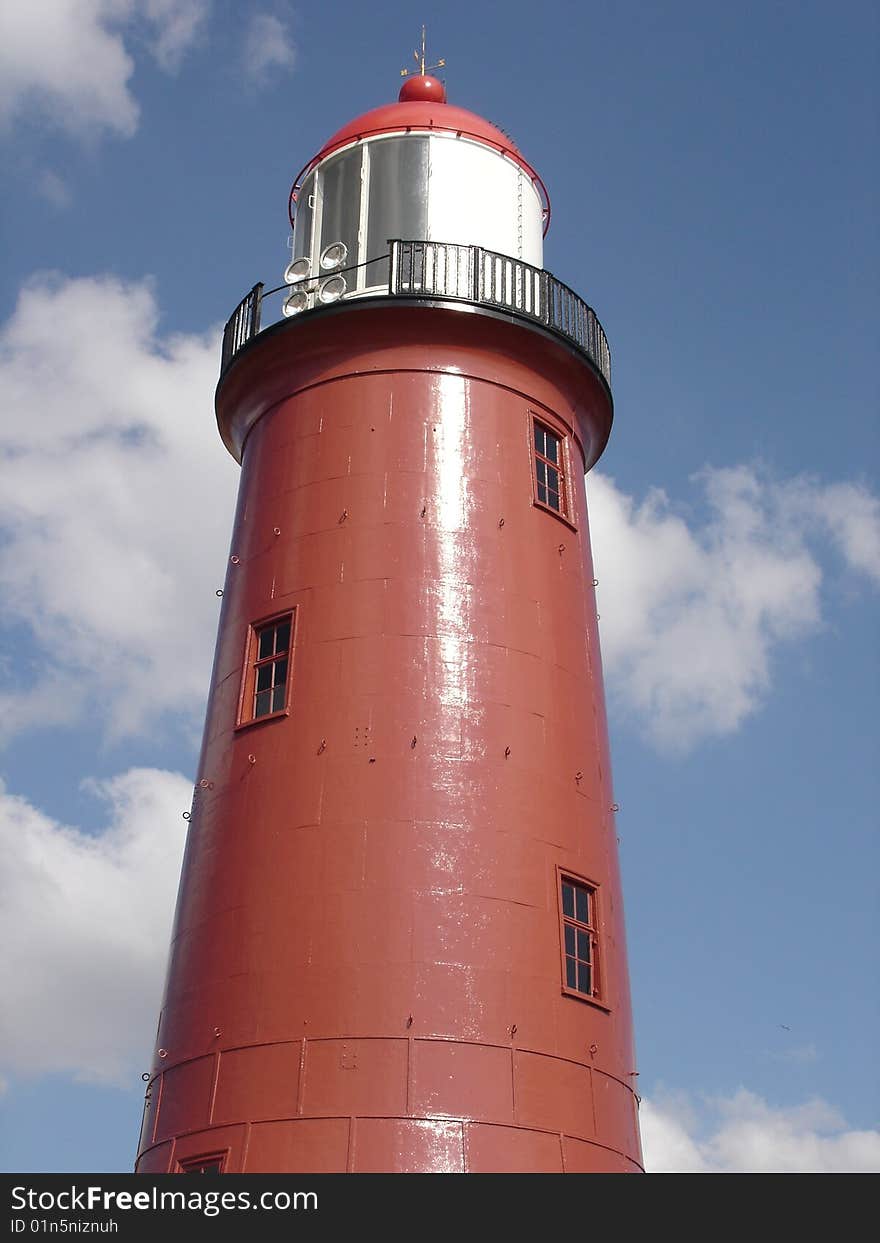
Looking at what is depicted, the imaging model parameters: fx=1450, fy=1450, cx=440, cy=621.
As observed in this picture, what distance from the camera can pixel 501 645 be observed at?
1947cm

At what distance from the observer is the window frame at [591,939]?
58.9 feet

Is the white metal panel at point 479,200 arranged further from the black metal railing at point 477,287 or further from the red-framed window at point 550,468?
the red-framed window at point 550,468

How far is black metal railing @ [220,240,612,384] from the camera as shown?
21625 millimetres

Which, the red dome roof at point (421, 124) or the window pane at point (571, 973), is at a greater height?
the red dome roof at point (421, 124)

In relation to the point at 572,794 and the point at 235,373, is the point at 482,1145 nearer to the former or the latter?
the point at 572,794

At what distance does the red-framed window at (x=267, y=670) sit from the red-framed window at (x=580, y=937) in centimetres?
446

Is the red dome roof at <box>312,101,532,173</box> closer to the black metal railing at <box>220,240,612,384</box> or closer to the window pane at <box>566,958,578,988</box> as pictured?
the black metal railing at <box>220,240,612,384</box>

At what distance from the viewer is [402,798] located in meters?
18.0

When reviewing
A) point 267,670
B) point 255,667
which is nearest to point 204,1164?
point 267,670

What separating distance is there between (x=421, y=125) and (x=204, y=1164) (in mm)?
16326

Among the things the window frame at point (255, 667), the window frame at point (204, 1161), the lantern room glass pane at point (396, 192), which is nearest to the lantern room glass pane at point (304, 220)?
the lantern room glass pane at point (396, 192)

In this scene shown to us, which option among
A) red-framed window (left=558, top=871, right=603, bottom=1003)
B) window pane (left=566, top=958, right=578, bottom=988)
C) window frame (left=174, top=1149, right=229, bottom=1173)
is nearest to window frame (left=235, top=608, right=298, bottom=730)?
red-framed window (left=558, top=871, right=603, bottom=1003)

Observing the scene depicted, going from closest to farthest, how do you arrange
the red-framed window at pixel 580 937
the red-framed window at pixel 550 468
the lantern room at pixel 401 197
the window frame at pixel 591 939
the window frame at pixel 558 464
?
the window frame at pixel 591 939
the red-framed window at pixel 580 937
the window frame at pixel 558 464
the red-framed window at pixel 550 468
the lantern room at pixel 401 197
